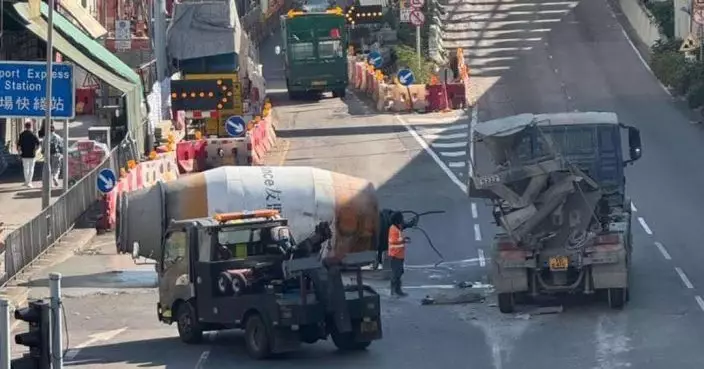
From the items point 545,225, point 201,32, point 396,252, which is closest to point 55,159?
point 201,32

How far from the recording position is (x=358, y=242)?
3297cm

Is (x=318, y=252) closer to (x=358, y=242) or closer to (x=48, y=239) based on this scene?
(x=358, y=242)

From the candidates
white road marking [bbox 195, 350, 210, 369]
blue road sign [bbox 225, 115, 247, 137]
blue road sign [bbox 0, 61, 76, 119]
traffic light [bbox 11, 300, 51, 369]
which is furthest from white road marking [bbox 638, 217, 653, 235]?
traffic light [bbox 11, 300, 51, 369]

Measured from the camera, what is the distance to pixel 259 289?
2506 centimetres

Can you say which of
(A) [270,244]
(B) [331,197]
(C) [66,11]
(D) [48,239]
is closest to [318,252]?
A: (A) [270,244]

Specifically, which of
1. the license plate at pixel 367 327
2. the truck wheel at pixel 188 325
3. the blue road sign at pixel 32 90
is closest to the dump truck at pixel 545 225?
the license plate at pixel 367 327

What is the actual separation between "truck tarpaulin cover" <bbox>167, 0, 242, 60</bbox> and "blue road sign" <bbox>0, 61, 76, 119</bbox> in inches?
868

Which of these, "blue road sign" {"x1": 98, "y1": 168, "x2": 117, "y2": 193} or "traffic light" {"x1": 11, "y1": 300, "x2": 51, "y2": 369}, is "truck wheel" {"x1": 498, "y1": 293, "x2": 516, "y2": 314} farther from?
"traffic light" {"x1": 11, "y1": 300, "x2": 51, "y2": 369}

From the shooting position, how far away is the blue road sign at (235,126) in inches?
1871

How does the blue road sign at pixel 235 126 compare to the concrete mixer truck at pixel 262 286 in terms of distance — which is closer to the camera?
the concrete mixer truck at pixel 262 286

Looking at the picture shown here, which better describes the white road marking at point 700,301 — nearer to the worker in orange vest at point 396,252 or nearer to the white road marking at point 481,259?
the worker in orange vest at point 396,252

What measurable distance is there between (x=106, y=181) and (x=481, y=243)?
849 centimetres

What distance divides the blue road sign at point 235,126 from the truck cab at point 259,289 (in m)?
20.4

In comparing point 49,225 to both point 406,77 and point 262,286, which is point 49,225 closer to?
point 262,286
